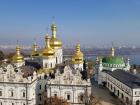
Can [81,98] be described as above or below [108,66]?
below

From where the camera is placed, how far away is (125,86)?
42.0m

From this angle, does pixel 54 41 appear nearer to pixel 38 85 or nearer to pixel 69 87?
pixel 38 85

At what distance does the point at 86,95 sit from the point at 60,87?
11.9 ft

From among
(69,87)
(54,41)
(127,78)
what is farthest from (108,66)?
(69,87)

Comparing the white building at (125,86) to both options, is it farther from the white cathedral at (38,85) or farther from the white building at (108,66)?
the white cathedral at (38,85)

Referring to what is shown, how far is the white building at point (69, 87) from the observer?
117ft

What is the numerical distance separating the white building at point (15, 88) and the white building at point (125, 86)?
14.0 m

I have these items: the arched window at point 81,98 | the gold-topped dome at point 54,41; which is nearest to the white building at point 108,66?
the gold-topped dome at point 54,41

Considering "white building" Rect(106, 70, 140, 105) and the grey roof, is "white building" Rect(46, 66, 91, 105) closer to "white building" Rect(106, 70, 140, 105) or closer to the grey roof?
"white building" Rect(106, 70, 140, 105)

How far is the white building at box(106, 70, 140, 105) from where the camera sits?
128ft

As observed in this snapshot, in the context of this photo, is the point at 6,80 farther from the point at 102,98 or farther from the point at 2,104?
the point at 102,98

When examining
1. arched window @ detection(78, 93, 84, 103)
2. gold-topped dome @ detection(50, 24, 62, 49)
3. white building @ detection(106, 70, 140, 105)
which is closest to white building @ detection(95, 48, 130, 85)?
white building @ detection(106, 70, 140, 105)

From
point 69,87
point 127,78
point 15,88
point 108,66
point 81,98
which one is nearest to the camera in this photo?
point 81,98

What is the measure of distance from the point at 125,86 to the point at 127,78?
2.25 metres
